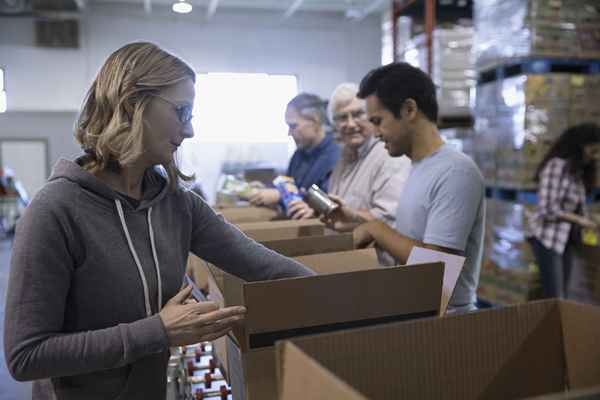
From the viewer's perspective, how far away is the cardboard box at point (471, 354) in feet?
2.12

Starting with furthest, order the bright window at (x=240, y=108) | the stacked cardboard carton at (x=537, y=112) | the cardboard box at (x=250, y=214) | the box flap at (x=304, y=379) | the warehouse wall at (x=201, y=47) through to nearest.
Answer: the bright window at (x=240, y=108) → the warehouse wall at (x=201, y=47) → the stacked cardboard carton at (x=537, y=112) → the cardboard box at (x=250, y=214) → the box flap at (x=304, y=379)

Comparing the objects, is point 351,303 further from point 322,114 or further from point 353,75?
point 353,75

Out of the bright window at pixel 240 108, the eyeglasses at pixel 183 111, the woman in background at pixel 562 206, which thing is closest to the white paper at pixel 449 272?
the eyeglasses at pixel 183 111

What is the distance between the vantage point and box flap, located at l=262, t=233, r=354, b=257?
1.46m

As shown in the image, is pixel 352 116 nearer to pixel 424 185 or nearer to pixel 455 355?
pixel 424 185

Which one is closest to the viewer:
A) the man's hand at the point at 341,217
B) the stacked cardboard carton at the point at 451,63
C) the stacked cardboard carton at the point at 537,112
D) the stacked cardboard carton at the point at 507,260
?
the man's hand at the point at 341,217

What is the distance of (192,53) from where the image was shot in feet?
30.0

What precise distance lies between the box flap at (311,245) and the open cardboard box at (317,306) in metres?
0.47

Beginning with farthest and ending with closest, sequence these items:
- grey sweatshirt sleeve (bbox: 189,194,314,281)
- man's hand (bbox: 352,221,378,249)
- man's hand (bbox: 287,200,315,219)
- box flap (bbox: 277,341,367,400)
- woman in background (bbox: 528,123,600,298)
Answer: woman in background (bbox: 528,123,600,298), man's hand (bbox: 287,200,315,219), man's hand (bbox: 352,221,378,249), grey sweatshirt sleeve (bbox: 189,194,314,281), box flap (bbox: 277,341,367,400)

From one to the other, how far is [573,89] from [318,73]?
6600mm

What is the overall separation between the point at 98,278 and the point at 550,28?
3579 millimetres

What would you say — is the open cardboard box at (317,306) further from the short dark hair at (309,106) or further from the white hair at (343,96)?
the short dark hair at (309,106)

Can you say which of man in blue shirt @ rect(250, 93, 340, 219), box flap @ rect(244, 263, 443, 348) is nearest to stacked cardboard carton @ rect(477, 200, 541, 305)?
man in blue shirt @ rect(250, 93, 340, 219)

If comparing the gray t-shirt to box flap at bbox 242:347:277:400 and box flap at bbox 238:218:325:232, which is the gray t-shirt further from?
box flap at bbox 242:347:277:400
